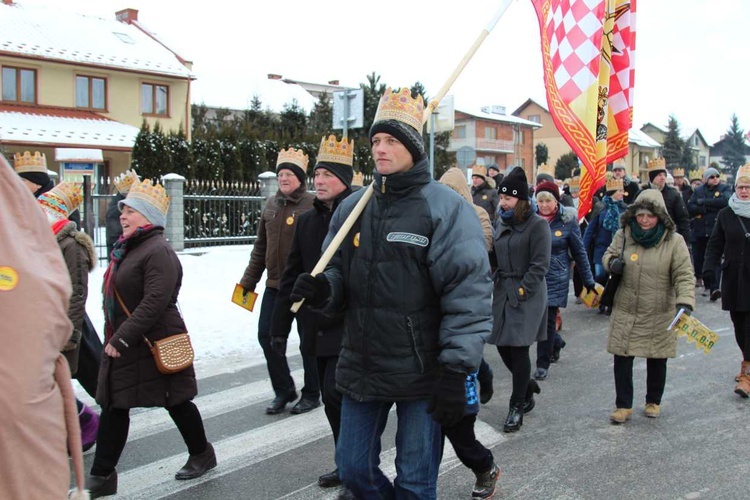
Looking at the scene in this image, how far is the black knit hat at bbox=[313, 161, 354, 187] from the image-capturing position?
4.87 m

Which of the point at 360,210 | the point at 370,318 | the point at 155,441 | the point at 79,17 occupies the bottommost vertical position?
the point at 155,441

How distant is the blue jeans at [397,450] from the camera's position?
314 centimetres

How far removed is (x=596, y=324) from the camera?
32.4 feet

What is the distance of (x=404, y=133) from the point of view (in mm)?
3248

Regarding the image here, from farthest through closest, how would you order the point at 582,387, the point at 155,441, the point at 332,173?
the point at 582,387, the point at 155,441, the point at 332,173

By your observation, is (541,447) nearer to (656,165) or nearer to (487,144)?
(656,165)

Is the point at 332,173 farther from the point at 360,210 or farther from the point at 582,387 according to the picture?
the point at 582,387

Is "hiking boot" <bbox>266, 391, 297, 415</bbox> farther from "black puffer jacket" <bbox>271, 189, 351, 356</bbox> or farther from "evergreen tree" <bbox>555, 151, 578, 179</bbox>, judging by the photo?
"evergreen tree" <bbox>555, 151, 578, 179</bbox>

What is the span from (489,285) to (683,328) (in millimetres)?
3068

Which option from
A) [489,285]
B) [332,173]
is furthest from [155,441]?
[489,285]

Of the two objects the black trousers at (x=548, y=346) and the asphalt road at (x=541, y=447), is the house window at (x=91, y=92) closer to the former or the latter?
the asphalt road at (x=541, y=447)

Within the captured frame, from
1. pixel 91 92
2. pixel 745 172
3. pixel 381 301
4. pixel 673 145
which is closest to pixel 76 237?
pixel 381 301

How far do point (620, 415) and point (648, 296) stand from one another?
962 millimetres

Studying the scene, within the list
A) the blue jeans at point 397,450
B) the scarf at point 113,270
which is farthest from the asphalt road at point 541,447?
the blue jeans at point 397,450
